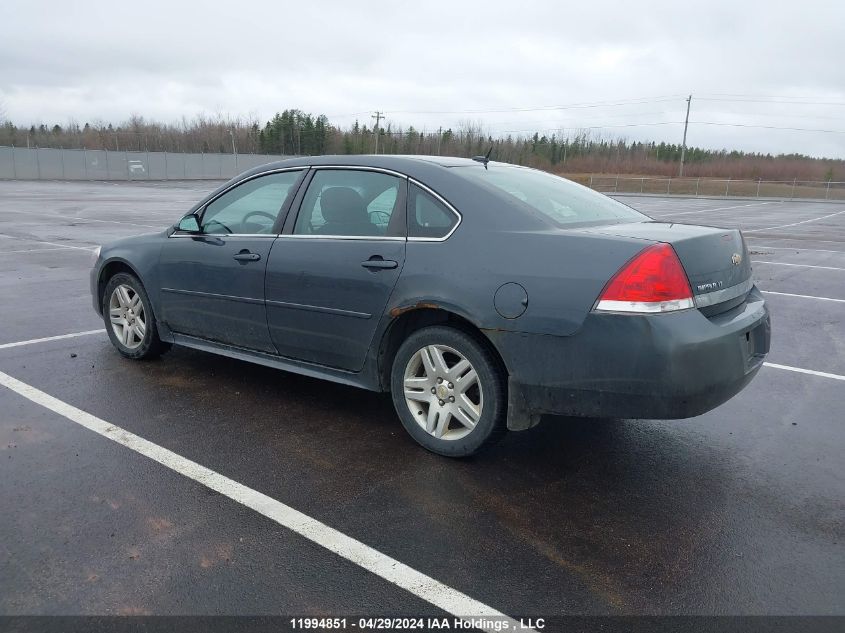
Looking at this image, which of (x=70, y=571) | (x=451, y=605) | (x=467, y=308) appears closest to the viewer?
(x=451, y=605)

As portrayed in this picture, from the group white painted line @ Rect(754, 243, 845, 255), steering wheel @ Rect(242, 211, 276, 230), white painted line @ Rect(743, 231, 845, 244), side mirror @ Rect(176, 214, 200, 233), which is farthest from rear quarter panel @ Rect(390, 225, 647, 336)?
white painted line @ Rect(743, 231, 845, 244)

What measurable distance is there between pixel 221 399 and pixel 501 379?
2.12 metres

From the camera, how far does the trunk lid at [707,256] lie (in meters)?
3.43

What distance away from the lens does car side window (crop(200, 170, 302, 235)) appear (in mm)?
4668

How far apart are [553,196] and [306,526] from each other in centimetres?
235

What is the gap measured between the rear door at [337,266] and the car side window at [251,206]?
0.22m

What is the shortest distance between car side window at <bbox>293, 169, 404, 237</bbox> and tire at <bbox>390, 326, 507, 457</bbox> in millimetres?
679

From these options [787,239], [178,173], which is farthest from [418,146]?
[787,239]

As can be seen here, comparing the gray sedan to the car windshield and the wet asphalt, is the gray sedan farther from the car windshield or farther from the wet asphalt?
the wet asphalt

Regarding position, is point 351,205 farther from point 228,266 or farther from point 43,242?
point 43,242

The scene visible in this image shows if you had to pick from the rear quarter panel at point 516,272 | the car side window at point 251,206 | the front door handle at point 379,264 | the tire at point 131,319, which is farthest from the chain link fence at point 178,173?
the rear quarter panel at point 516,272

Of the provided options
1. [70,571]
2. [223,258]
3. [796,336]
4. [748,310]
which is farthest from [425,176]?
[796,336]

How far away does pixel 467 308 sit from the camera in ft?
11.8

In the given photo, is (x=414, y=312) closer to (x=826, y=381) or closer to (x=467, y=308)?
(x=467, y=308)
